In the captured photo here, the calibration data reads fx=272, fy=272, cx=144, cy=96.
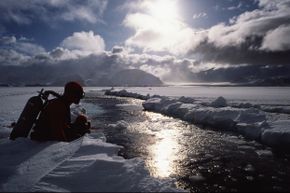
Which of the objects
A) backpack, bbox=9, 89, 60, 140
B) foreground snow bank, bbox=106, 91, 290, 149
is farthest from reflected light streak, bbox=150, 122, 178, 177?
foreground snow bank, bbox=106, 91, 290, 149

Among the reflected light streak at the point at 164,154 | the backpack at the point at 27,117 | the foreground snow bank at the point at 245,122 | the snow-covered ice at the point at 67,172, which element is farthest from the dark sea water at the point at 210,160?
the backpack at the point at 27,117

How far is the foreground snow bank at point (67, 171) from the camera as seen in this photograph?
3633 mm

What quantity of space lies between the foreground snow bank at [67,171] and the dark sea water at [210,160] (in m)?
1.52

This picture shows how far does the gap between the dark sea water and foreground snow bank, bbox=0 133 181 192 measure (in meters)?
1.52

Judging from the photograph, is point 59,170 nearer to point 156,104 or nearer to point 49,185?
point 49,185

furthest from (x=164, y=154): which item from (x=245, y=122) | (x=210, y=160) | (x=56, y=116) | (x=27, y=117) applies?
(x=245, y=122)

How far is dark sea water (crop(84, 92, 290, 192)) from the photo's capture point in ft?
18.0

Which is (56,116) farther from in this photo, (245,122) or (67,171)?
(245,122)

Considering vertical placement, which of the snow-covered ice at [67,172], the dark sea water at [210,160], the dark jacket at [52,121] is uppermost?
the dark jacket at [52,121]

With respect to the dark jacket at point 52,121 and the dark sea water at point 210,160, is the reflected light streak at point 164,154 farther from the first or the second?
the dark jacket at point 52,121

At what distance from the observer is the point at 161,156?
760 cm

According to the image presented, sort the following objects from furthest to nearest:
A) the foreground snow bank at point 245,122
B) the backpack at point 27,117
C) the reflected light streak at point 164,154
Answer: the foreground snow bank at point 245,122 → the reflected light streak at point 164,154 → the backpack at point 27,117

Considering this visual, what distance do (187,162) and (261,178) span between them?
1.83 meters

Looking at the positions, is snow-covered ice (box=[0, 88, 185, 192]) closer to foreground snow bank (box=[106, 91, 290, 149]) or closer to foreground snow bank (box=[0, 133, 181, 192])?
foreground snow bank (box=[0, 133, 181, 192])
